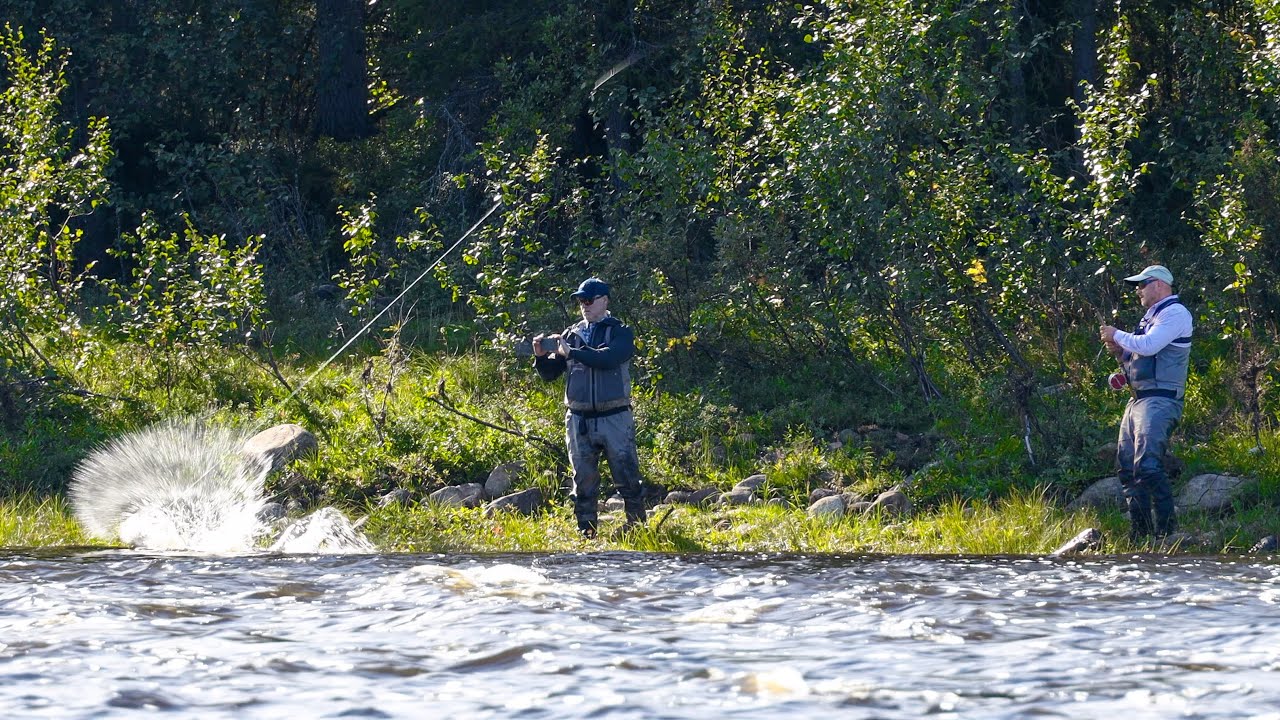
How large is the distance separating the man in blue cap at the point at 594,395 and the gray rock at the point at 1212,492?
3.22 meters

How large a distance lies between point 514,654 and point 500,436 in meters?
5.19

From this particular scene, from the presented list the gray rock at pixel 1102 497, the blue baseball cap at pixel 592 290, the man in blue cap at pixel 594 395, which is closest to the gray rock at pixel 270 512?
the man in blue cap at pixel 594 395

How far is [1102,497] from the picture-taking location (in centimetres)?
929

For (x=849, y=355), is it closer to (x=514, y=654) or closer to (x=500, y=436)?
(x=500, y=436)

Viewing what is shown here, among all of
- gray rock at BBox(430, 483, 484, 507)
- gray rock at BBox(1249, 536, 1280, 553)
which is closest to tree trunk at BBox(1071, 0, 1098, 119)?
gray rock at BBox(1249, 536, 1280, 553)

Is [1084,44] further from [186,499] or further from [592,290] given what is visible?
[186,499]

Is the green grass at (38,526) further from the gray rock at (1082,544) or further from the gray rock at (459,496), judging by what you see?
the gray rock at (1082,544)

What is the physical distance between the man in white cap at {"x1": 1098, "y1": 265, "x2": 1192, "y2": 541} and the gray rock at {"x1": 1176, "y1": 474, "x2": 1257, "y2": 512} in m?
0.70

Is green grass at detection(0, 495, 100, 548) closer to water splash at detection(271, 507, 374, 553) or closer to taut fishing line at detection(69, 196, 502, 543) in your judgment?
taut fishing line at detection(69, 196, 502, 543)

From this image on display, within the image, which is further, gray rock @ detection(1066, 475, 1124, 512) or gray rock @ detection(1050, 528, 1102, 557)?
gray rock @ detection(1066, 475, 1124, 512)

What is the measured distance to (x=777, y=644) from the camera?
5.95m

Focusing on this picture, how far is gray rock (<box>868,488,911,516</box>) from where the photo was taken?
9.45 meters

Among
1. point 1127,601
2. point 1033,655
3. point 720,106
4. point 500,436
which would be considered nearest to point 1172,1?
point 720,106

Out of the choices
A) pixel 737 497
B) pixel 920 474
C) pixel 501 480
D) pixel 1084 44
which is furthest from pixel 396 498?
pixel 1084 44
